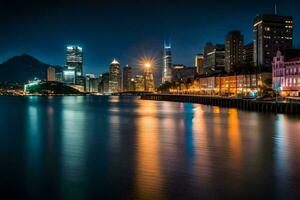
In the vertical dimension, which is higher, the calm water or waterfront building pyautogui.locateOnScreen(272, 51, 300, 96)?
waterfront building pyautogui.locateOnScreen(272, 51, 300, 96)

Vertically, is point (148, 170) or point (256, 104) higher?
point (256, 104)

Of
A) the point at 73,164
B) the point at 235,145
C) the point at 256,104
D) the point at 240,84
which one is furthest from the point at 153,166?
the point at 240,84

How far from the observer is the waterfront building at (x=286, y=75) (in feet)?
361

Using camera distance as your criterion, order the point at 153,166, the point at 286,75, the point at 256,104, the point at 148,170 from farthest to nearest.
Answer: the point at 286,75 → the point at 256,104 → the point at 153,166 → the point at 148,170

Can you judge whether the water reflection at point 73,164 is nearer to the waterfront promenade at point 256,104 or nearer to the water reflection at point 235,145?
the water reflection at point 235,145

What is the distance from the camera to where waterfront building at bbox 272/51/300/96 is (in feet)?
361

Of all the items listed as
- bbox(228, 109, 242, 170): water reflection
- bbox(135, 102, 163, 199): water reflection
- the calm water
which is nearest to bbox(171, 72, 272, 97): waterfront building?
bbox(228, 109, 242, 170): water reflection

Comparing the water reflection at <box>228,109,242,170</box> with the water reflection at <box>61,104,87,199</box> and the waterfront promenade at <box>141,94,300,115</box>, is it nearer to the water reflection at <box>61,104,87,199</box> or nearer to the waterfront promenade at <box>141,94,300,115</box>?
the water reflection at <box>61,104,87,199</box>

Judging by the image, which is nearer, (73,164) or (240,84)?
(73,164)

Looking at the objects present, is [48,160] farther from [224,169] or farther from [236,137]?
[236,137]

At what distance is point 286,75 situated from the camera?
4567 inches

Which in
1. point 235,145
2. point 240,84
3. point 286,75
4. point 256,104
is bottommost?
point 235,145

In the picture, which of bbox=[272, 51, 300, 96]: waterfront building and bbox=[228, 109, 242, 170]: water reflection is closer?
bbox=[228, 109, 242, 170]: water reflection

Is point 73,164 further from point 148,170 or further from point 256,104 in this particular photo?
point 256,104
